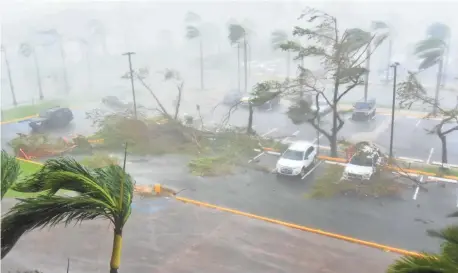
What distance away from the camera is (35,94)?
12859 mm

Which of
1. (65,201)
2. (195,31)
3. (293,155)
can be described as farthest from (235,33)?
(65,201)

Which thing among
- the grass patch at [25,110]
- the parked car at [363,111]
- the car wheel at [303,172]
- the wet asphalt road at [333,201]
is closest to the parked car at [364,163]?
the wet asphalt road at [333,201]

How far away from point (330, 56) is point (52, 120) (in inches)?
230

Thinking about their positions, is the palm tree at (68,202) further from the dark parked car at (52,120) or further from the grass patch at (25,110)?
the grass patch at (25,110)

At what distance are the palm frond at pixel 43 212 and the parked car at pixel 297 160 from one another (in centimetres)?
480

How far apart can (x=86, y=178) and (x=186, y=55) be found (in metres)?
10.7

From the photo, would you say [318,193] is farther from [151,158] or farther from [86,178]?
[86,178]

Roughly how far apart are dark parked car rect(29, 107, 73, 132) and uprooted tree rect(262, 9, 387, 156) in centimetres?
491

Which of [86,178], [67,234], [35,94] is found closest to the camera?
[86,178]

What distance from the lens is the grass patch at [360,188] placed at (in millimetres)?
5930

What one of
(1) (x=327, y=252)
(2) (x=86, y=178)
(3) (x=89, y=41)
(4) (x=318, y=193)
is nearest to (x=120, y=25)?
(3) (x=89, y=41)

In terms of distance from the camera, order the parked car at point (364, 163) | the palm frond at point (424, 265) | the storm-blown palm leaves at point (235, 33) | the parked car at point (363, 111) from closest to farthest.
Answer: the palm frond at point (424, 265) < the parked car at point (364, 163) < the parked car at point (363, 111) < the storm-blown palm leaves at point (235, 33)

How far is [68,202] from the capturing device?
189 centimetres

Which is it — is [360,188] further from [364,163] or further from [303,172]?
[303,172]
